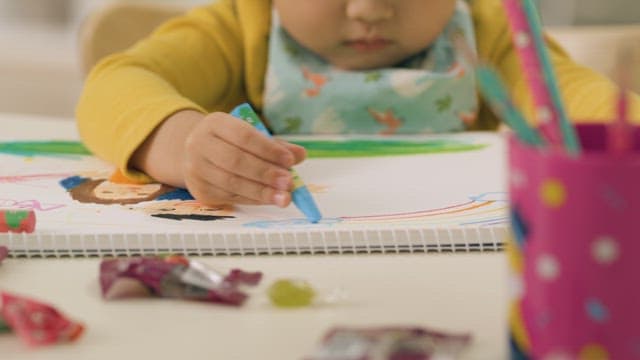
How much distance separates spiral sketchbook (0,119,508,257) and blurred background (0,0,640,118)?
959 mm

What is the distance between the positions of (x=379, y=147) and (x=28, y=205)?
31cm

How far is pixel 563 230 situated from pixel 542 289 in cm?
2

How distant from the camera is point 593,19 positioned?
68.2 inches

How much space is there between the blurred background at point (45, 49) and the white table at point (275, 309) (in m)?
1.27

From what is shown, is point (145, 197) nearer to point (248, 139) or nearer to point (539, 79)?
point (248, 139)

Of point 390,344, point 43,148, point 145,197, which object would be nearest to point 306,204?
point 145,197

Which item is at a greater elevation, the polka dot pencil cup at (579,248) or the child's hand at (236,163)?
the polka dot pencil cup at (579,248)

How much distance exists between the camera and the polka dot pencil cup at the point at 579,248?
36 centimetres

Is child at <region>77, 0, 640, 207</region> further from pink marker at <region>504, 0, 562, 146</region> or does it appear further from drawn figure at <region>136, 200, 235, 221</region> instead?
pink marker at <region>504, 0, 562, 146</region>

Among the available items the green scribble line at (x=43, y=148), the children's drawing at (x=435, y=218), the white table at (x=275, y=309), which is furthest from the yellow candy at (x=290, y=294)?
the green scribble line at (x=43, y=148)

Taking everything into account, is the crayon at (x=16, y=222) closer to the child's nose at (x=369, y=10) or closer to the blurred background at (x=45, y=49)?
the child's nose at (x=369, y=10)

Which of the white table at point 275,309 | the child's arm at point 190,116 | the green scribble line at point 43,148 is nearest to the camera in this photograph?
the white table at point 275,309

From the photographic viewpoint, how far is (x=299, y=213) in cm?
Result: 68

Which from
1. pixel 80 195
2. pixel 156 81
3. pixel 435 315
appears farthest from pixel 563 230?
pixel 156 81
